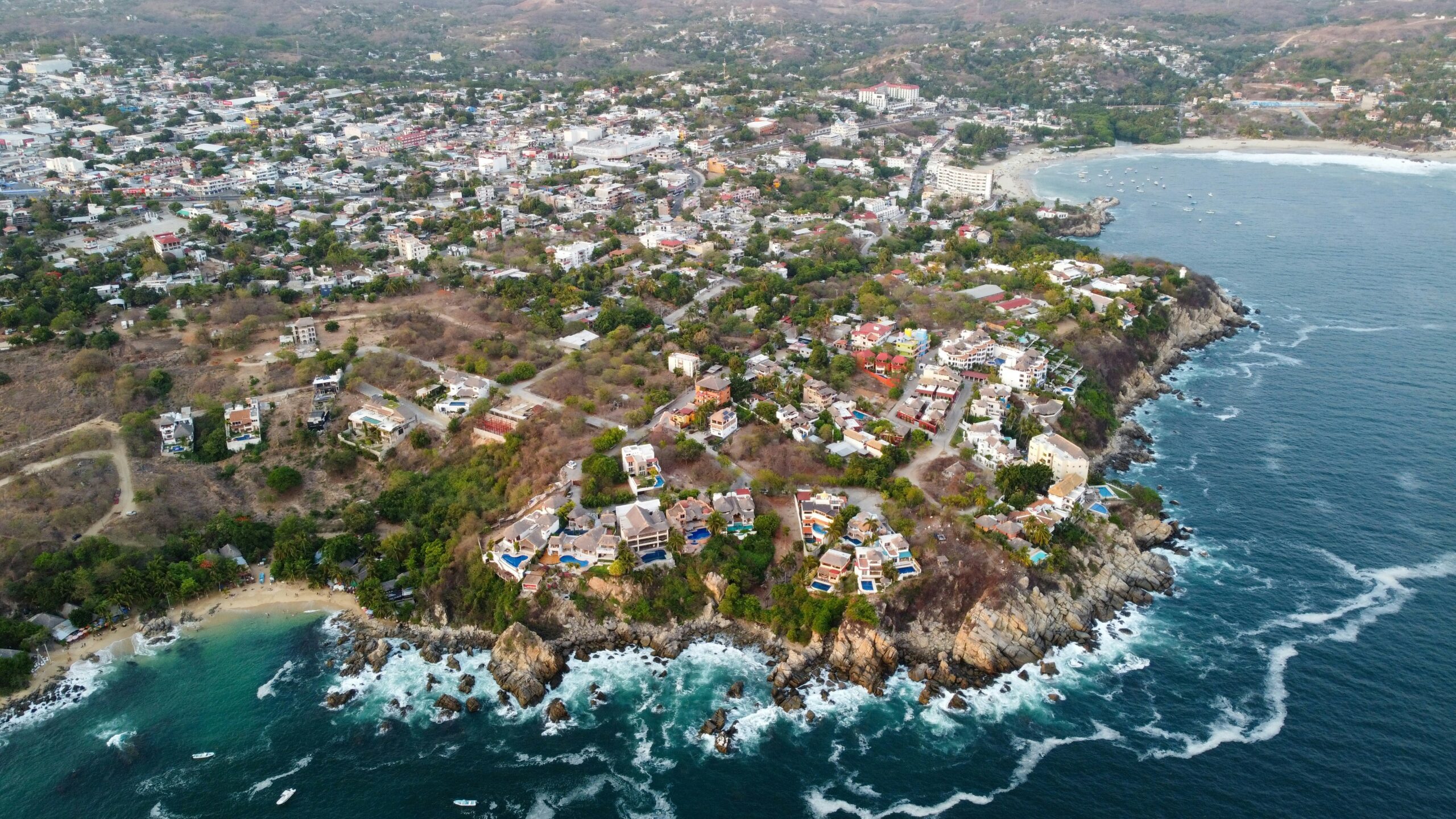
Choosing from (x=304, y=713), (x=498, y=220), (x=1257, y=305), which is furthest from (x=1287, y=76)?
(x=304, y=713)

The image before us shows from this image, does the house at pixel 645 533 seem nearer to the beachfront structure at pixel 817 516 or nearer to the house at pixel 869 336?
the beachfront structure at pixel 817 516

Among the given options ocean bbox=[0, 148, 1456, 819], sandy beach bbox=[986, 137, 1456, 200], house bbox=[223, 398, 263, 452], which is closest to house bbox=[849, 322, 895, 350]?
ocean bbox=[0, 148, 1456, 819]

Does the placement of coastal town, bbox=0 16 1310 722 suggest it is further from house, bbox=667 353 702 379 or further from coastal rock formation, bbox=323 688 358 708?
coastal rock formation, bbox=323 688 358 708

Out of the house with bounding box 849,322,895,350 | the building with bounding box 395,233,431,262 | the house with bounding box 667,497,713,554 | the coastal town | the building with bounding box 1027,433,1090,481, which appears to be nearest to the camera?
the coastal town

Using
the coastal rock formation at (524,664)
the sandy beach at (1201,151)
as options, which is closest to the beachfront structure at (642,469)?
the coastal rock formation at (524,664)

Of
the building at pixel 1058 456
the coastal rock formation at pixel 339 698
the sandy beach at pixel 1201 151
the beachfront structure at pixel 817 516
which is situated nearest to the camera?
the coastal rock formation at pixel 339 698

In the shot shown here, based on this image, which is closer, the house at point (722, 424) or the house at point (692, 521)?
the house at point (692, 521)
